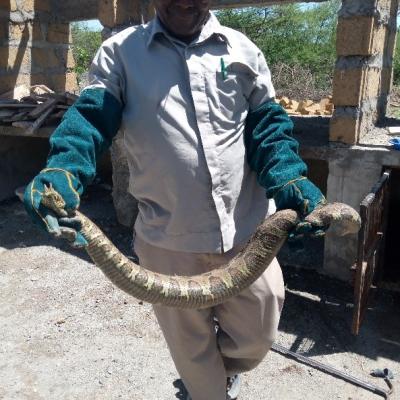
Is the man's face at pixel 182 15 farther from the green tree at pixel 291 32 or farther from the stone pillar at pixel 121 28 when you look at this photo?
the green tree at pixel 291 32

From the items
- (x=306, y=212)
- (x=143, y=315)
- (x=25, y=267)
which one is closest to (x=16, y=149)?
(x=25, y=267)

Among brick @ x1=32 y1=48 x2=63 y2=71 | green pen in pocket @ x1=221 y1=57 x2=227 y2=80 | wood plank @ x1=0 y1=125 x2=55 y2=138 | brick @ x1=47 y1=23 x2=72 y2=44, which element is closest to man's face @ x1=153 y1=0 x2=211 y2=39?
green pen in pocket @ x1=221 y1=57 x2=227 y2=80

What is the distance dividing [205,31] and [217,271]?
42.3 inches

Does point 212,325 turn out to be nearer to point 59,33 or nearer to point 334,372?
point 334,372

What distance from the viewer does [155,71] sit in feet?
6.65

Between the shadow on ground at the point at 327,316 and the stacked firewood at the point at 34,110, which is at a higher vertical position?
the stacked firewood at the point at 34,110

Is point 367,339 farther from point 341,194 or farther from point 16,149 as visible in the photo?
point 16,149

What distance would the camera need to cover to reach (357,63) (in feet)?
12.6

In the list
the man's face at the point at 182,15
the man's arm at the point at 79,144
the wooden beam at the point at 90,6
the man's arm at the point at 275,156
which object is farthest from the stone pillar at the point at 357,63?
the man's arm at the point at 79,144

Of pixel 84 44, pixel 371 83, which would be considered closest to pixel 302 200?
pixel 371 83

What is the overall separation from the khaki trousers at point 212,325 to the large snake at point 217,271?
15cm

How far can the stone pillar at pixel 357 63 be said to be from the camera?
3.72 m

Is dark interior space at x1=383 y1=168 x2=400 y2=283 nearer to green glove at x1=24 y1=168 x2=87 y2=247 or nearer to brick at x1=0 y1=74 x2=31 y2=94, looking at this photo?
green glove at x1=24 y1=168 x2=87 y2=247

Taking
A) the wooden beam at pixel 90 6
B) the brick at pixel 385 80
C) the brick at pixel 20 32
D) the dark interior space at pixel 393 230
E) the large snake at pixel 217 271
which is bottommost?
the dark interior space at pixel 393 230
